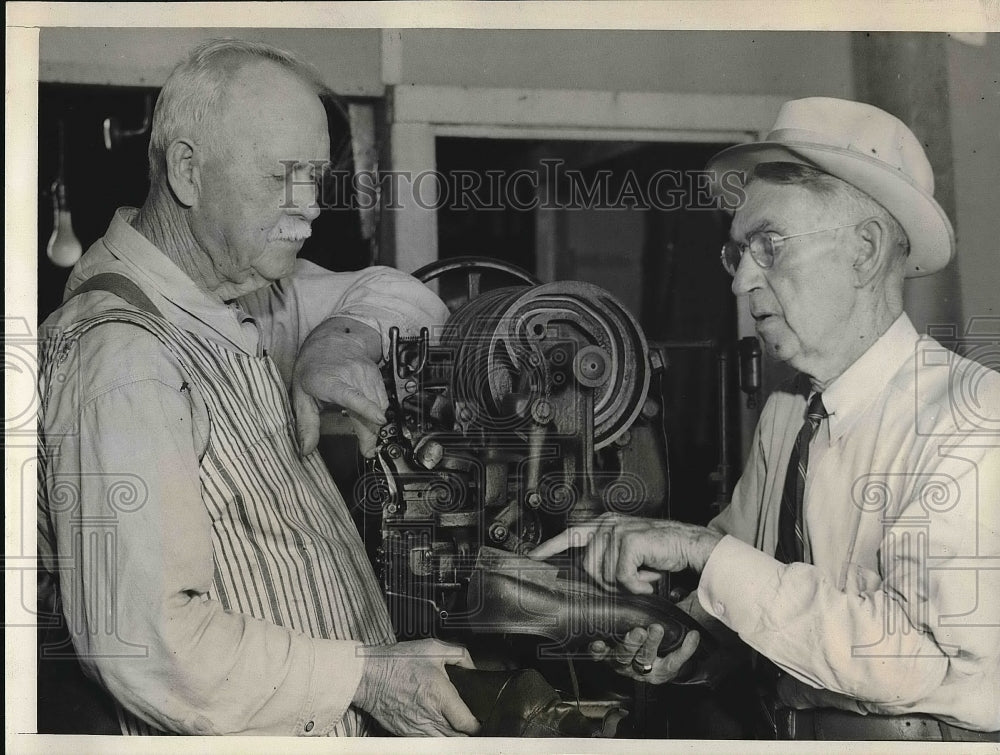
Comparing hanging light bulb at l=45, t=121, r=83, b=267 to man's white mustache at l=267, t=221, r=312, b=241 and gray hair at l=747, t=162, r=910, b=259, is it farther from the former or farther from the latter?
gray hair at l=747, t=162, r=910, b=259

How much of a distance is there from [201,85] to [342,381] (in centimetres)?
61

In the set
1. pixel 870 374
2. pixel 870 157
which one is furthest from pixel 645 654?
pixel 870 157

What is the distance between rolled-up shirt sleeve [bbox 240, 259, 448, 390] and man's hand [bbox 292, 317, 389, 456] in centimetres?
3

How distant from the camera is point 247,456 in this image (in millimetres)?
1913

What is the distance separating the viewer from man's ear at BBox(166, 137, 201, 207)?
6.29ft

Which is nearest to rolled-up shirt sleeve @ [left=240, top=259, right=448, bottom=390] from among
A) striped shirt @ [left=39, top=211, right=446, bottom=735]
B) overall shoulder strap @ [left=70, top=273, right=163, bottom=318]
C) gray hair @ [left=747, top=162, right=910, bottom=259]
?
striped shirt @ [left=39, top=211, right=446, bottom=735]

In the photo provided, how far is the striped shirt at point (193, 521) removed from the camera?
1870mm

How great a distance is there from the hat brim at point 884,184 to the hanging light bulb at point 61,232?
1.23m

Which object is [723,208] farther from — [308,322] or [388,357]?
[308,322]

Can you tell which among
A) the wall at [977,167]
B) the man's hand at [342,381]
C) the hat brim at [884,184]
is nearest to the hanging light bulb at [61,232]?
the man's hand at [342,381]

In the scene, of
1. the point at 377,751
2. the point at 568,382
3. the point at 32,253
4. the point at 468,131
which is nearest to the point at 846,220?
the point at 568,382

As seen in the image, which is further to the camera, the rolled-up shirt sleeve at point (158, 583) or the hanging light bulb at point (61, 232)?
the hanging light bulb at point (61, 232)

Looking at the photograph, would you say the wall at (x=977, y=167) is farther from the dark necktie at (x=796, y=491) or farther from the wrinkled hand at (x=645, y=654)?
the wrinkled hand at (x=645, y=654)

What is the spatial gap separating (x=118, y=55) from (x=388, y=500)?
3.27 feet
